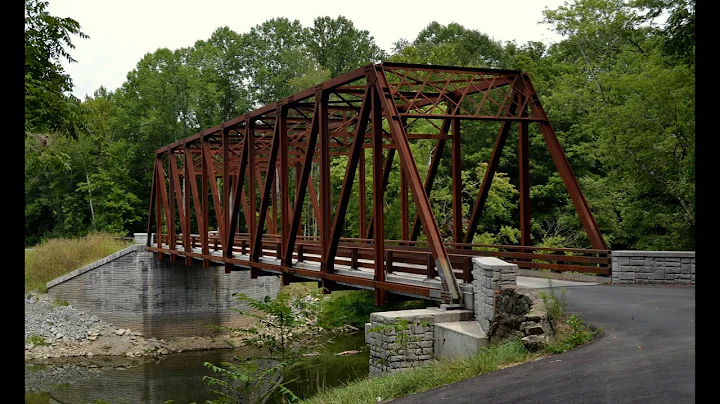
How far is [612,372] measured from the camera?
9242 mm

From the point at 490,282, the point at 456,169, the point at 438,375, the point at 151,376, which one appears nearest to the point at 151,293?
the point at 151,376

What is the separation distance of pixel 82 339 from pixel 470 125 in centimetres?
2551

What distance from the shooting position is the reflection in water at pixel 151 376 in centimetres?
2414

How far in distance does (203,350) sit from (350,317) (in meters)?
7.19

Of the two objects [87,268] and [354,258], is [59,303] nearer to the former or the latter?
[87,268]

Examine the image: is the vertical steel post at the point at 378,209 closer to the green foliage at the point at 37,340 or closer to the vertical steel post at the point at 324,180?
the vertical steel post at the point at 324,180

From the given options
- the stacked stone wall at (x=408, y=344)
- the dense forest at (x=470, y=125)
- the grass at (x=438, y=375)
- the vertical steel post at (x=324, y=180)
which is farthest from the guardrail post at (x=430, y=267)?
the dense forest at (x=470, y=125)

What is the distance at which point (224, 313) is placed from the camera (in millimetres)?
36031

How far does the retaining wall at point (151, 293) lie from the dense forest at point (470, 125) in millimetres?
7342

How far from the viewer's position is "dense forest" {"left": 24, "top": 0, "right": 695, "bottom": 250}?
20.8 metres

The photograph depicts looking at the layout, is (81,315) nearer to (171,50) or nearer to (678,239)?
(678,239)

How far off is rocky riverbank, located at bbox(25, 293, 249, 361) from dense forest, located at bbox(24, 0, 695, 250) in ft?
28.7

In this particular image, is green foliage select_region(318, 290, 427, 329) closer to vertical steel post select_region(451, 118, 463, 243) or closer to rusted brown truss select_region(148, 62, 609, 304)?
rusted brown truss select_region(148, 62, 609, 304)
